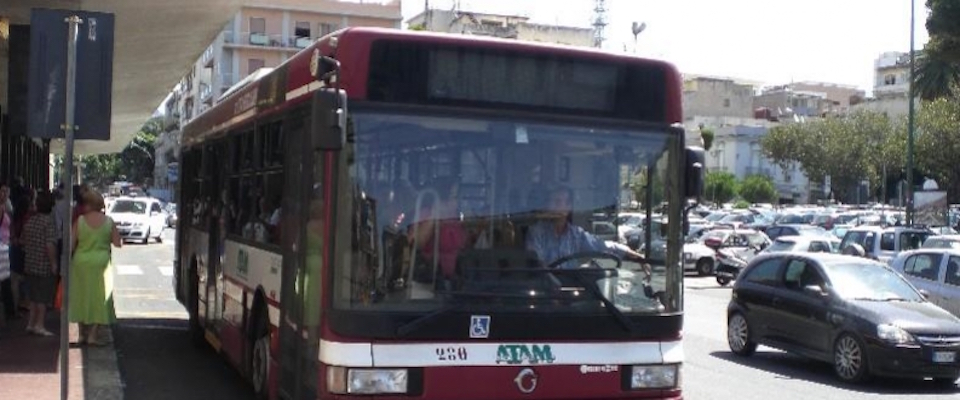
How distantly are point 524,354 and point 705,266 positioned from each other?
27.5m

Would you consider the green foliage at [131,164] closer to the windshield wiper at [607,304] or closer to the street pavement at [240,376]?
the street pavement at [240,376]

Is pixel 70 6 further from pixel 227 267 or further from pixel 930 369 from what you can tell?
pixel 930 369

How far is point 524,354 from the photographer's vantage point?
22.0 ft

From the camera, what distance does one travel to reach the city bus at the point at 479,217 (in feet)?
21.2

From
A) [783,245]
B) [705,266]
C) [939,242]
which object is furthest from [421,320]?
[705,266]

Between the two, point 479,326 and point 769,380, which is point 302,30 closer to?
point 769,380

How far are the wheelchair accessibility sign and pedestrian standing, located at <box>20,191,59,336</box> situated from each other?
7.42 m

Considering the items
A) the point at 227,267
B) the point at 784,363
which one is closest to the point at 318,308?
the point at 227,267

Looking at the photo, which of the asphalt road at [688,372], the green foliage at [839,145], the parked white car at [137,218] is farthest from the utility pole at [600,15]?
the asphalt road at [688,372]

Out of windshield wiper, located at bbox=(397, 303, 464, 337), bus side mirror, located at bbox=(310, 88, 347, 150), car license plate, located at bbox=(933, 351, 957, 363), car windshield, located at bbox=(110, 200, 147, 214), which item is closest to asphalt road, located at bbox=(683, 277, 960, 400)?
car license plate, located at bbox=(933, 351, 957, 363)

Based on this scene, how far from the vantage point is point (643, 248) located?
7.02m

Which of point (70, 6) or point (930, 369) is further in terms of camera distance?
point (70, 6)

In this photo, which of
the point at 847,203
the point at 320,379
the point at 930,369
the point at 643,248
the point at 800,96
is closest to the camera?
the point at 320,379

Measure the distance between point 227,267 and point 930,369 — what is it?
7.52m
